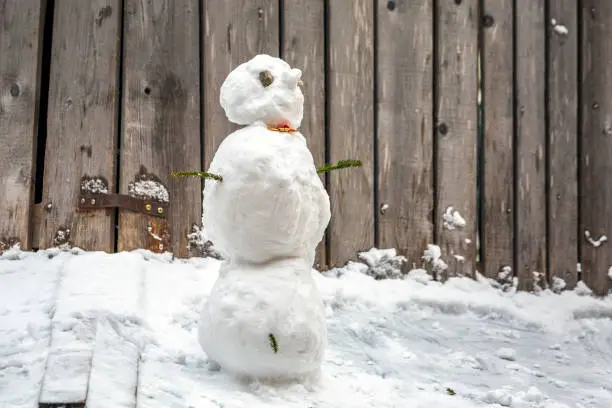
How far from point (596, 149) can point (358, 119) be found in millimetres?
1138

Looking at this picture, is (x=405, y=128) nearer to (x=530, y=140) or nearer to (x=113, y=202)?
(x=530, y=140)

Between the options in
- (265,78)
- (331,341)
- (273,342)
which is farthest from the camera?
(331,341)

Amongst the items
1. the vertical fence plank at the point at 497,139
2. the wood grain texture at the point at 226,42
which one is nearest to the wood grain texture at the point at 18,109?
the wood grain texture at the point at 226,42

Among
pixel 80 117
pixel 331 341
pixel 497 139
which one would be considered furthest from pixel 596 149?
pixel 80 117

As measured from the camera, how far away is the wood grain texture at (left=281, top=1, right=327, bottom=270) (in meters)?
3.20

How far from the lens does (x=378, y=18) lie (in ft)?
11.0

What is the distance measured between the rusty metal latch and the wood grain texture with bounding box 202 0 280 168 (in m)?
0.26

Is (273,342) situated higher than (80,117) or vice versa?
(80,117)

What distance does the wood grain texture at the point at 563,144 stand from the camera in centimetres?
356

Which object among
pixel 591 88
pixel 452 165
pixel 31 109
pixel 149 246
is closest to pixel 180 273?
pixel 149 246

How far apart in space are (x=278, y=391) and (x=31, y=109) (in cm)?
147

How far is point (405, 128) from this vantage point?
131 inches

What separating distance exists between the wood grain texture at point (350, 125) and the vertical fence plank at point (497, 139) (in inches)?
20.5

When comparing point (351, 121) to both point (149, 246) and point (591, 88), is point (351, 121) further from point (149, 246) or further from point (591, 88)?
point (591, 88)
